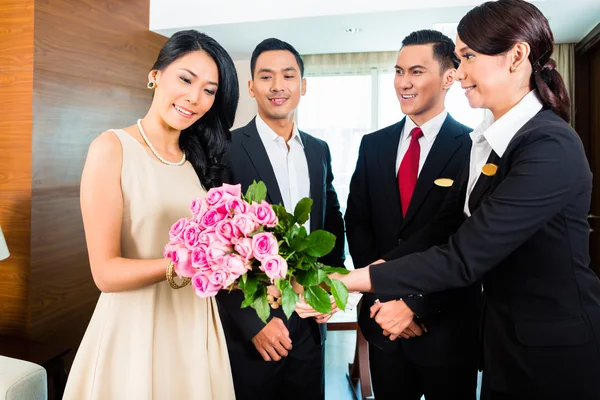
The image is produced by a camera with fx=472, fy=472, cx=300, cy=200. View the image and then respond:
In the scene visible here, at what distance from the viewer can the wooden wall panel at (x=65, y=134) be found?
3186 mm

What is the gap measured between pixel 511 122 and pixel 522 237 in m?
0.34

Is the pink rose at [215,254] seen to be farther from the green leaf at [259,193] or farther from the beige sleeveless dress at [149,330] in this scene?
the beige sleeveless dress at [149,330]

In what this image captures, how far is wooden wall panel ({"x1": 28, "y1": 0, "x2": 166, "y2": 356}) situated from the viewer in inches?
125

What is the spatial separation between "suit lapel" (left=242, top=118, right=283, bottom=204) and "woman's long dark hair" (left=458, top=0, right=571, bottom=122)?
0.93 meters

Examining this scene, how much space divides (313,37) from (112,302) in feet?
16.7

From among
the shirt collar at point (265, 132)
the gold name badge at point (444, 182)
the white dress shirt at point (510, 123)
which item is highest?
the shirt collar at point (265, 132)

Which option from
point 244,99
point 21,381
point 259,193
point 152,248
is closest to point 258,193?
point 259,193

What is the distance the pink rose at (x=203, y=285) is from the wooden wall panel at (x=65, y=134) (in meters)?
2.36

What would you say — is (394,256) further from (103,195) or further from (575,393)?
(103,195)

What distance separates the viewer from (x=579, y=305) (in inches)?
47.3

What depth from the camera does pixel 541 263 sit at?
4.07 feet

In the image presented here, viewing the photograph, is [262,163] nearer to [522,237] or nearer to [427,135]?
[427,135]

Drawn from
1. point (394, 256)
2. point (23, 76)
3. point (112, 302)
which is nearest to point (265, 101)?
point (394, 256)

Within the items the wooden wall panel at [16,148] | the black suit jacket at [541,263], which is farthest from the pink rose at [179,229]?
the wooden wall panel at [16,148]
